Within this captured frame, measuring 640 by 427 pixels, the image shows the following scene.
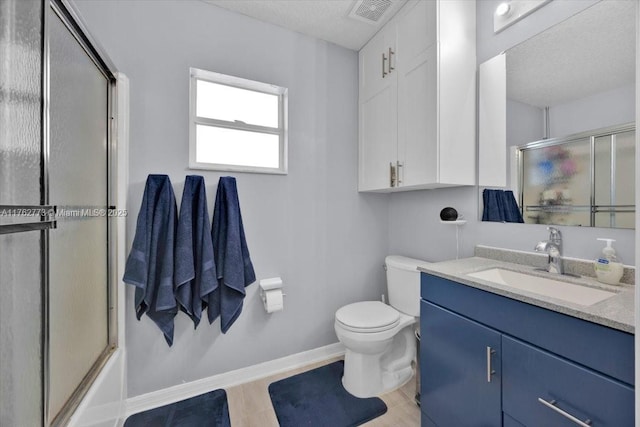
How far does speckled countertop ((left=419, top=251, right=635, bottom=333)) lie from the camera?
71 centimetres

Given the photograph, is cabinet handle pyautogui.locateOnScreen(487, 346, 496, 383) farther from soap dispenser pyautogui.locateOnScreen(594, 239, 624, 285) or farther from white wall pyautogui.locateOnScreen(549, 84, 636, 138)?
white wall pyautogui.locateOnScreen(549, 84, 636, 138)

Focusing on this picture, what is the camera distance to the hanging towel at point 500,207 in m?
1.43

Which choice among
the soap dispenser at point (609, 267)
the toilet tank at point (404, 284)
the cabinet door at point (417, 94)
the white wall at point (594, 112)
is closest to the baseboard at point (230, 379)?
the toilet tank at point (404, 284)

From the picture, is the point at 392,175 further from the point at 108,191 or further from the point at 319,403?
the point at 108,191

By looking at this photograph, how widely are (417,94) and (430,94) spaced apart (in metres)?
0.12

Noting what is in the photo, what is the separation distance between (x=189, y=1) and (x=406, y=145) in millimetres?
1687

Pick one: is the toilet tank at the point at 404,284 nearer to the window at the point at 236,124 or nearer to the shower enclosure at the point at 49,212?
the window at the point at 236,124

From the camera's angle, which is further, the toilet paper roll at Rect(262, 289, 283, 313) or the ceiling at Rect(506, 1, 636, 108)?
the toilet paper roll at Rect(262, 289, 283, 313)

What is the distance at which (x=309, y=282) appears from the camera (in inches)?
79.1

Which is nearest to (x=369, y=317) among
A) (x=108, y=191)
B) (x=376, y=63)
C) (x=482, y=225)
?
(x=482, y=225)

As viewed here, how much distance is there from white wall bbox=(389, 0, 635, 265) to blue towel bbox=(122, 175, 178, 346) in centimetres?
169

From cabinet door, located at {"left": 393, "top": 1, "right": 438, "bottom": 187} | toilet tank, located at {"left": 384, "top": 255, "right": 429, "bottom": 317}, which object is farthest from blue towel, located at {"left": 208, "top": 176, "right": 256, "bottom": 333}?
cabinet door, located at {"left": 393, "top": 1, "right": 438, "bottom": 187}

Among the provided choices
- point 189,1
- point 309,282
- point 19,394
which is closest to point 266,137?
point 189,1

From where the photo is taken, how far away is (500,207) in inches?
58.5
